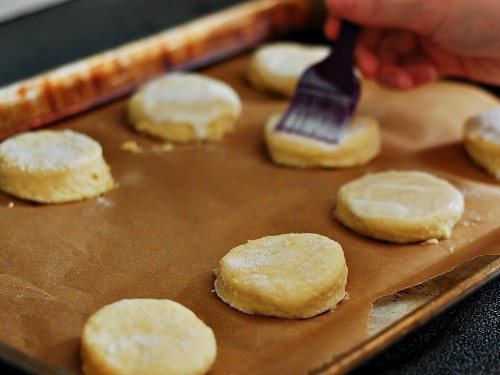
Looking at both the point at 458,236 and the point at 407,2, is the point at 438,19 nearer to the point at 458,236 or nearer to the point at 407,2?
the point at 407,2

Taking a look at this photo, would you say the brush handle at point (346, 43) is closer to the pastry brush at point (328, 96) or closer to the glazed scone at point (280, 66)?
the pastry brush at point (328, 96)

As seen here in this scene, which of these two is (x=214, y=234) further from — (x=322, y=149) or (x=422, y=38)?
(x=422, y=38)

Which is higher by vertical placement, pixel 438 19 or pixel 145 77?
pixel 438 19

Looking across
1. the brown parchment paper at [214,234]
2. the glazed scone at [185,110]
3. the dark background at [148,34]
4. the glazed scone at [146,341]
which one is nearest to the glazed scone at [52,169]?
the brown parchment paper at [214,234]

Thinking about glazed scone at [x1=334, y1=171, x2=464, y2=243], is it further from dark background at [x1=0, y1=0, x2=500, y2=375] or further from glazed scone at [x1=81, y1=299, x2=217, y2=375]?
glazed scone at [x1=81, y1=299, x2=217, y2=375]

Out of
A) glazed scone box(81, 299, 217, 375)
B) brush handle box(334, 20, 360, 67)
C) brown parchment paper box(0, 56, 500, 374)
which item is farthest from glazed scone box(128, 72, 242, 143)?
glazed scone box(81, 299, 217, 375)

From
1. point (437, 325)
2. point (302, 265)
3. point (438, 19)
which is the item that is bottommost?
point (437, 325)

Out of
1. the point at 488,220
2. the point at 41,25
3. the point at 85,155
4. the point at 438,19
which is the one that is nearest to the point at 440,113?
the point at 438,19
